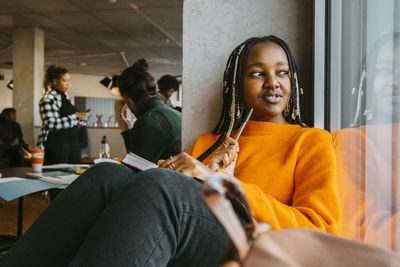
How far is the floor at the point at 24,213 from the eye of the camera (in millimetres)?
2667

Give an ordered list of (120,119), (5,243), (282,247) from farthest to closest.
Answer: (120,119)
(5,243)
(282,247)

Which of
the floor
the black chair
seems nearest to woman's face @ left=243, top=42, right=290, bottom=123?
the black chair

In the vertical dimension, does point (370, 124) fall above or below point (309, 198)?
above

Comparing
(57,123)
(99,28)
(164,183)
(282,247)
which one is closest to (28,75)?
(99,28)

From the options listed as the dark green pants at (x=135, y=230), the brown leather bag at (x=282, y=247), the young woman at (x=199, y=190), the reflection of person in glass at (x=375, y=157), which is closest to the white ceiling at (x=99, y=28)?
the young woman at (x=199, y=190)

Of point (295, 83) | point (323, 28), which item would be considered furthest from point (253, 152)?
point (323, 28)

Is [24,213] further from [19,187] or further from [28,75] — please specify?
[28,75]

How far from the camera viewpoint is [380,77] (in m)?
0.84

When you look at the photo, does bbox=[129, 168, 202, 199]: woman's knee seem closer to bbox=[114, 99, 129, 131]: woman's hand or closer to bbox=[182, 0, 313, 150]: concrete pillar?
bbox=[182, 0, 313, 150]: concrete pillar

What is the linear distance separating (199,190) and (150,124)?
107 centimetres

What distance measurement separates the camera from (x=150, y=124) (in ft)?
5.89

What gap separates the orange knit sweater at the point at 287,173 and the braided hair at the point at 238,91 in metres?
0.06

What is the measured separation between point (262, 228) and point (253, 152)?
75 centimetres

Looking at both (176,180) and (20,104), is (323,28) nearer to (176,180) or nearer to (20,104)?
(176,180)
